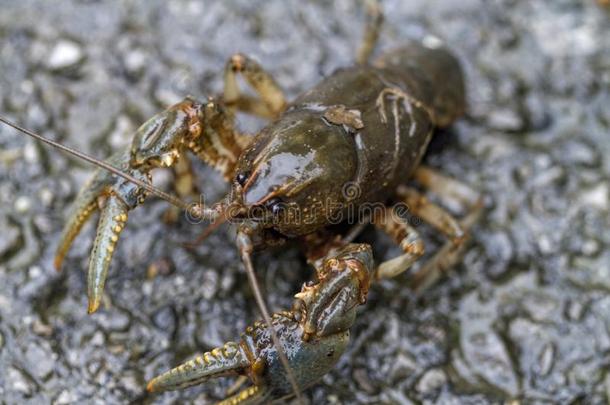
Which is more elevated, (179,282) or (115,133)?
(115,133)

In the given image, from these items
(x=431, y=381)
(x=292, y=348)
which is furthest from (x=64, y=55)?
(x=431, y=381)

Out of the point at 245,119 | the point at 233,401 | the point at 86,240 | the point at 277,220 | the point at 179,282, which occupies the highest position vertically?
the point at 245,119

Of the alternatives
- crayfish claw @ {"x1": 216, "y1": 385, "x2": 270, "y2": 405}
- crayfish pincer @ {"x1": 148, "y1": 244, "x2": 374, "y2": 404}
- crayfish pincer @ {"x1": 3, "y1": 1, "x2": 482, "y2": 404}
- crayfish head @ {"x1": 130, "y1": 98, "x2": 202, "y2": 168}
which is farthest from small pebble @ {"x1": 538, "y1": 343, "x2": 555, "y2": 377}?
crayfish head @ {"x1": 130, "y1": 98, "x2": 202, "y2": 168}

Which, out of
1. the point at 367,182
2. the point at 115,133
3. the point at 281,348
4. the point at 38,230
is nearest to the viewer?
the point at 281,348

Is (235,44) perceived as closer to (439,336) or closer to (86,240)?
(86,240)

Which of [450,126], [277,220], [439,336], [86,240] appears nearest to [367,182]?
[277,220]

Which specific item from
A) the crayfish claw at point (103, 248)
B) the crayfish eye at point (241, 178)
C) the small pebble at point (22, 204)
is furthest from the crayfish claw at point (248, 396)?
the small pebble at point (22, 204)

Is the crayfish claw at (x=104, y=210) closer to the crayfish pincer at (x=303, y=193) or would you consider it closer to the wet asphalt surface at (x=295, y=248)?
the crayfish pincer at (x=303, y=193)
